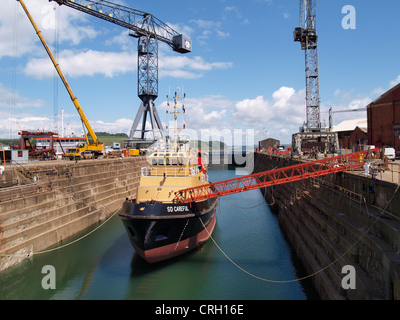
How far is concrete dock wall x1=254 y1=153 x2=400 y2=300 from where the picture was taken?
31.1 feet

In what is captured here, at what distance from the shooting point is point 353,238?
12.3 m

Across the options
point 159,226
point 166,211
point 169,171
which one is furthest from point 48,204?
point 166,211

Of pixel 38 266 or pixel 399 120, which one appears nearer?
pixel 38 266

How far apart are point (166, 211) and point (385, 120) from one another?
34.2 metres

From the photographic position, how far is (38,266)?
59.6 feet

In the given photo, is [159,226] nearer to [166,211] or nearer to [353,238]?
[166,211]

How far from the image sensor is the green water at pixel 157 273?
49.5ft

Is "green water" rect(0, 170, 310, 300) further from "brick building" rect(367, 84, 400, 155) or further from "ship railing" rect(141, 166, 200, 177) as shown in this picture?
Result: "brick building" rect(367, 84, 400, 155)

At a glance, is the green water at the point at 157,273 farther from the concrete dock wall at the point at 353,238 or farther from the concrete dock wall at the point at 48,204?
the concrete dock wall at the point at 353,238

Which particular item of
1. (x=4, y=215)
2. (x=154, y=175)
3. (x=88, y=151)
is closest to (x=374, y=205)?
(x=154, y=175)

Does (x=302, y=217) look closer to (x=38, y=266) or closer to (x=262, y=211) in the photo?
(x=262, y=211)

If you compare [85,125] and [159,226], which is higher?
[85,125]

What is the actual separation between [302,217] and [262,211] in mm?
14947

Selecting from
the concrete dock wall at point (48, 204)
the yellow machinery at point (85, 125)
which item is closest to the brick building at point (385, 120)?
the concrete dock wall at point (48, 204)
